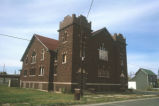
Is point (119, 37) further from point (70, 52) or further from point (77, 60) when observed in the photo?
point (70, 52)

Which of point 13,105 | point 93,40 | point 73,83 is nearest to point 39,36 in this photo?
point 93,40

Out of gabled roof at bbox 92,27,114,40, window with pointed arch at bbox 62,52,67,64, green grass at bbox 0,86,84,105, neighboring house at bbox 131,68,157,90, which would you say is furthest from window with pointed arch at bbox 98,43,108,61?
neighboring house at bbox 131,68,157,90

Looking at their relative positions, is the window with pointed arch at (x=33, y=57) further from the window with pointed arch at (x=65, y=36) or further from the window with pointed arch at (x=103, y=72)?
the window with pointed arch at (x=103, y=72)

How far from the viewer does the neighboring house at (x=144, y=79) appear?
6158cm

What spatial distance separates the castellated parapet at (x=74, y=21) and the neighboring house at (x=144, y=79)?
4367 cm

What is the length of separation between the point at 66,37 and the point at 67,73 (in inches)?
261

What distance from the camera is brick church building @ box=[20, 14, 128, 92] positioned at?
86.0ft

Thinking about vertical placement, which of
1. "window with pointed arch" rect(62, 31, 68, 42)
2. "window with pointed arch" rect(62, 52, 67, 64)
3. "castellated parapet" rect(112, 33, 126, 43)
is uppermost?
"castellated parapet" rect(112, 33, 126, 43)

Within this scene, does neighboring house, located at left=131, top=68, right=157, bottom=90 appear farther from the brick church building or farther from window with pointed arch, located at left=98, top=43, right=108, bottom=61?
window with pointed arch, located at left=98, top=43, right=108, bottom=61

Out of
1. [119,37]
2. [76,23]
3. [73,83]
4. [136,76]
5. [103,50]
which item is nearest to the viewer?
[73,83]

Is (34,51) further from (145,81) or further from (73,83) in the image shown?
(145,81)

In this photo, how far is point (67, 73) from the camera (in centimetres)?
2572

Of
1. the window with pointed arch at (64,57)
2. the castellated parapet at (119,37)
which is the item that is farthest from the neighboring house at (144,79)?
the window with pointed arch at (64,57)

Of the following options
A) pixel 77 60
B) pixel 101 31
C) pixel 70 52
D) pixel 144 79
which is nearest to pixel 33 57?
pixel 70 52
